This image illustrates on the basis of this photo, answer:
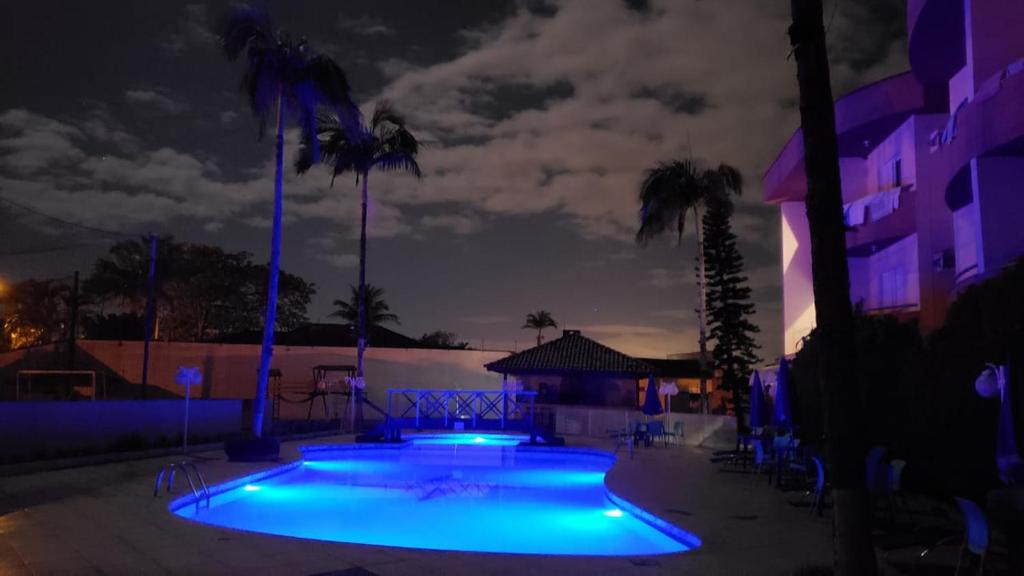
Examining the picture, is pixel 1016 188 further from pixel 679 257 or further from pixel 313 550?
pixel 679 257

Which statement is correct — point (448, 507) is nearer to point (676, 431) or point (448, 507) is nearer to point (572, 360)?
point (676, 431)

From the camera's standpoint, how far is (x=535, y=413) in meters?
30.3

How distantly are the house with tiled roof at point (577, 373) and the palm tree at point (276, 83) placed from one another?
15.1 meters

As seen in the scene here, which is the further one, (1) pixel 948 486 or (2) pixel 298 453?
(2) pixel 298 453

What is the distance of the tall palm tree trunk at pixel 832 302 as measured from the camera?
15.4 ft

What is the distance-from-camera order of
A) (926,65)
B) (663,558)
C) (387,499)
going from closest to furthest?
(663,558)
(387,499)
(926,65)

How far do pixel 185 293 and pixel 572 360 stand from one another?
24.5 metres

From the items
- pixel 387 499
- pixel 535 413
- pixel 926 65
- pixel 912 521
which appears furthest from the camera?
pixel 535 413

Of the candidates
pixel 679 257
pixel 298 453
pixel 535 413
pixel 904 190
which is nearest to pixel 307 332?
pixel 535 413

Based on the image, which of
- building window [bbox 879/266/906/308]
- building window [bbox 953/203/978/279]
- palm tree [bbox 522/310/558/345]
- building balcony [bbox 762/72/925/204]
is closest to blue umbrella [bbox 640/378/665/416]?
building window [bbox 879/266/906/308]

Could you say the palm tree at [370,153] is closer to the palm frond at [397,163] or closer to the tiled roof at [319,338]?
the palm frond at [397,163]

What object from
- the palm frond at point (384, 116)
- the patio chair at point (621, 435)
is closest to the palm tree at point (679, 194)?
the patio chair at point (621, 435)

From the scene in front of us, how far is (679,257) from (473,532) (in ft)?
85.1

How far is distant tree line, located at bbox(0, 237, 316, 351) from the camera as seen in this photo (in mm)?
44312
